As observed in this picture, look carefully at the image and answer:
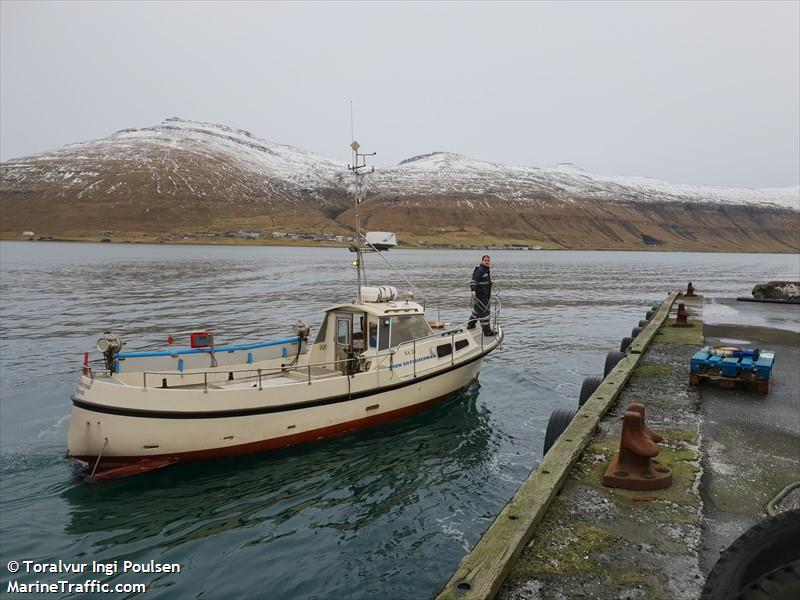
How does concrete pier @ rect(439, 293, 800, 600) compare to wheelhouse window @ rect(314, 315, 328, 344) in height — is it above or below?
below

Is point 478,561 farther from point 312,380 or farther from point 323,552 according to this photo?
point 312,380

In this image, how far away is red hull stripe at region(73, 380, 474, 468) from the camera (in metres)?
11.0

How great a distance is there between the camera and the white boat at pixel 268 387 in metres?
11.0

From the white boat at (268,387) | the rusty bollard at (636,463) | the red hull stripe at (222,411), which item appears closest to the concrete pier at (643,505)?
the rusty bollard at (636,463)

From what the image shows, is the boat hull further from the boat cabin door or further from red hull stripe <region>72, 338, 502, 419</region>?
the boat cabin door

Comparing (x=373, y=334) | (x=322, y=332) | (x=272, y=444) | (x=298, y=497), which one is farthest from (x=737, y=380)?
(x=322, y=332)

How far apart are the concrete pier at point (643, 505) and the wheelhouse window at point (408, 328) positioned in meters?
6.22

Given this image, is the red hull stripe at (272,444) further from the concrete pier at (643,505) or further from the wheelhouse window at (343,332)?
the concrete pier at (643,505)

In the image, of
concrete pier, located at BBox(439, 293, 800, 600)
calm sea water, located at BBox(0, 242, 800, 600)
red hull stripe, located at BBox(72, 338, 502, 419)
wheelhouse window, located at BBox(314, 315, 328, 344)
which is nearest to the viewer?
concrete pier, located at BBox(439, 293, 800, 600)

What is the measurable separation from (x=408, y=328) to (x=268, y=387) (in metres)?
4.58

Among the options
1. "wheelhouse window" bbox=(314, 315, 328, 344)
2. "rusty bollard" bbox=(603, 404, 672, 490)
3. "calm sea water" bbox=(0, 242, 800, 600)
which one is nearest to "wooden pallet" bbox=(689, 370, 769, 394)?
"calm sea water" bbox=(0, 242, 800, 600)

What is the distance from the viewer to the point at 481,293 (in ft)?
61.6

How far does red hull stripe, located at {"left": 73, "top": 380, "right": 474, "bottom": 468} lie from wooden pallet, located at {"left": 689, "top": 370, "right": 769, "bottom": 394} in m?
7.34

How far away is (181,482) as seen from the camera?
11031 millimetres
